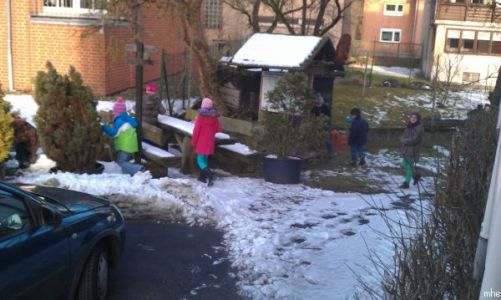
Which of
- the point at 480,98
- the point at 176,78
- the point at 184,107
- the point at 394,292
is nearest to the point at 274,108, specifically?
the point at 184,107

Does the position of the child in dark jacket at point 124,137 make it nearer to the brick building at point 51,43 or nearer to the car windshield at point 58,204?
the car windshield at point 58,204

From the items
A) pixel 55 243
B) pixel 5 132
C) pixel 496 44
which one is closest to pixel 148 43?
pixel 5 132

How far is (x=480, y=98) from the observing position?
26.6 m

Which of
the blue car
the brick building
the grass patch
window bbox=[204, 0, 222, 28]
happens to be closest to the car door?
the blue car

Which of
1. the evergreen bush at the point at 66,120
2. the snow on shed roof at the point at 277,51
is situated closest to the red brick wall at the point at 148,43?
the snow on shed roof at the point at 277,51

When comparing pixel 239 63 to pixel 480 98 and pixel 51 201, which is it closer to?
pixel 51 201

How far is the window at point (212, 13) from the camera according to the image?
2841 cm

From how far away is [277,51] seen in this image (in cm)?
1282

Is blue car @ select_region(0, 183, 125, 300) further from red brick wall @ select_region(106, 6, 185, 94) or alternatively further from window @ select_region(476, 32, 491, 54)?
window @ select_region(476, 32, 491, 54)

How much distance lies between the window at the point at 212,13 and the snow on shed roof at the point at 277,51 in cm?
1559

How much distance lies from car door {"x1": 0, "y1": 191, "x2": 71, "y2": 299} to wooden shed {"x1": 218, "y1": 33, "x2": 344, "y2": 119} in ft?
25.3

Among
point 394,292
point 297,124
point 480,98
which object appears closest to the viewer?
point 394,292

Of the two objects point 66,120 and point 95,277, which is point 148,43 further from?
point 95,277

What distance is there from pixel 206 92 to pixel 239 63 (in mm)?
2035
